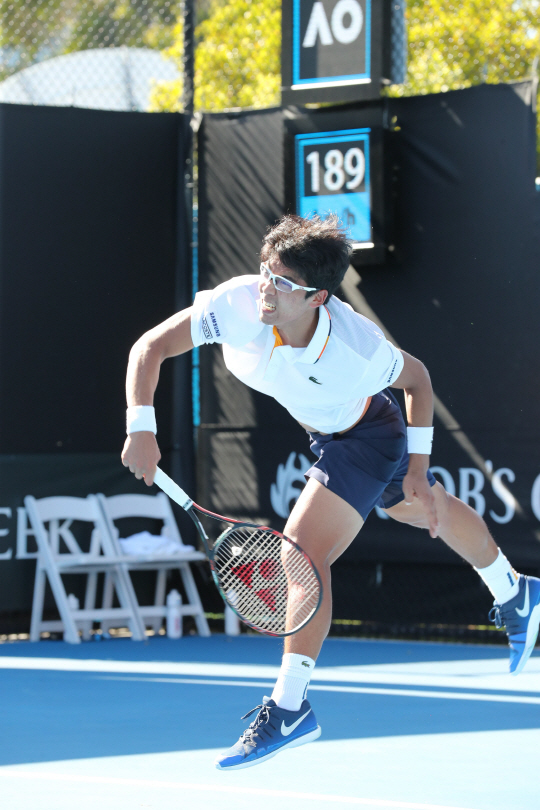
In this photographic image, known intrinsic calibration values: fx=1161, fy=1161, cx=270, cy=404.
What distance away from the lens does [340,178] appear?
254 inches

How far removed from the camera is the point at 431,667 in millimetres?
5867

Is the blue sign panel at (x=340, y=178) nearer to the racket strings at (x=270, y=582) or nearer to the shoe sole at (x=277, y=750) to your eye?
the racket strings at (x=270, y=582)

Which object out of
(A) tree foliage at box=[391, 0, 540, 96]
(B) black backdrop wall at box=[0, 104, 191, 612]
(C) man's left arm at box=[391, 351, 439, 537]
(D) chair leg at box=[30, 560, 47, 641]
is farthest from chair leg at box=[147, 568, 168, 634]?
(A) tree foliage at box=[391, 0, 540, 96]

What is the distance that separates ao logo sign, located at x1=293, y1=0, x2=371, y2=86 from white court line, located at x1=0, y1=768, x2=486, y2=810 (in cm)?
423

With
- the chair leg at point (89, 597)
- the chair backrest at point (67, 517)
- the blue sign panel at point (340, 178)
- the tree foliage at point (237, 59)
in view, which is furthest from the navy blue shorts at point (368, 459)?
the tree foliage at point (237, 59)

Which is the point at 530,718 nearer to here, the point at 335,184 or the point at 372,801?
the point at 372,801

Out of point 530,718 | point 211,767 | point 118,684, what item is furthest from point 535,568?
point 211,767

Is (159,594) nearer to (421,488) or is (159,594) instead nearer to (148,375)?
(421,488)

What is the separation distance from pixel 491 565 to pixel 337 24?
373 centimetres

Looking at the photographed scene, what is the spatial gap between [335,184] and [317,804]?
4.01 meters

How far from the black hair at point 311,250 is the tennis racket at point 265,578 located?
685 mm

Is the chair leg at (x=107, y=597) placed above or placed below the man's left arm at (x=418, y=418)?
below

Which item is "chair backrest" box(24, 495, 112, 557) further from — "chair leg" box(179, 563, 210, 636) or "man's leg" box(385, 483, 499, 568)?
"man's leg" box(385, 483, 499, 568)

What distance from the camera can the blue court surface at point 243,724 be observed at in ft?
11.1
